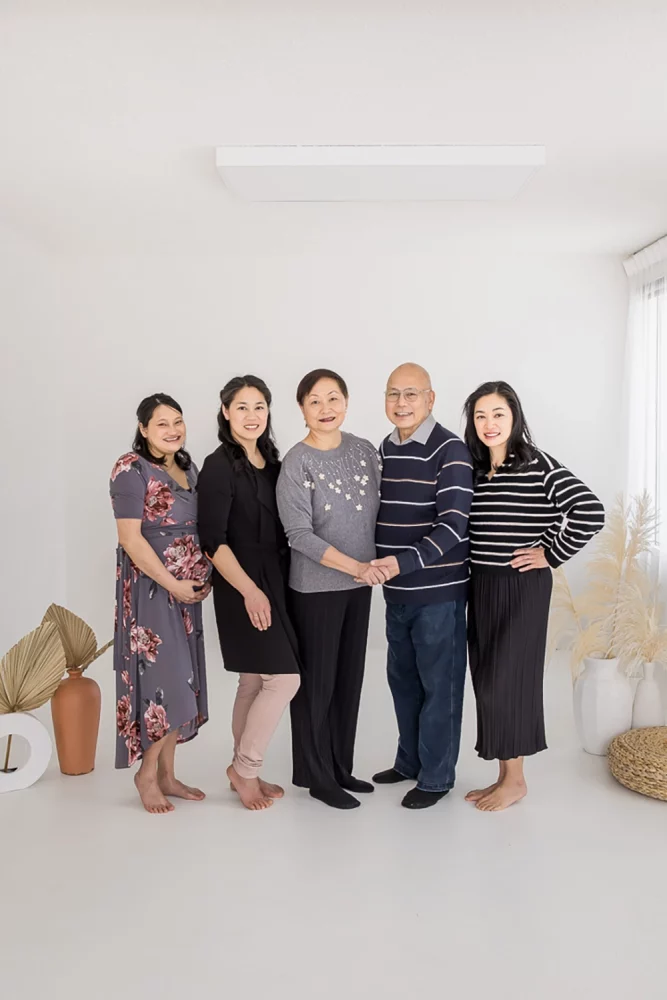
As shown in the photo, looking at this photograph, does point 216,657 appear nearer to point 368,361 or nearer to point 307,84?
point 368,361

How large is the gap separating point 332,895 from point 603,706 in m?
1.67

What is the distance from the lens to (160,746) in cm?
314

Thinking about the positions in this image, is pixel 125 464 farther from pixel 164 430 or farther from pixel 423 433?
pixel 423 433

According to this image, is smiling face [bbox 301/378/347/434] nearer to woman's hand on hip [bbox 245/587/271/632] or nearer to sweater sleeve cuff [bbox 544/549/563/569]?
woman's hand on hip [bbox 245/587/271/632]

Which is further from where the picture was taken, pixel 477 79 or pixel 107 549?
pixel 107 549

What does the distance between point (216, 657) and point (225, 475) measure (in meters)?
2.96

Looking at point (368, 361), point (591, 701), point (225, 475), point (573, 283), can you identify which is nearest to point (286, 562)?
point (225, 475)

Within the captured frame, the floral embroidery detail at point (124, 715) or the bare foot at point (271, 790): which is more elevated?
the floral embroidery detail at point (124, 715)

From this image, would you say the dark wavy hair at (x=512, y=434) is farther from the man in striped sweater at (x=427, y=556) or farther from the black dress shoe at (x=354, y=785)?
the black dress shoe at (x=354, y=785)

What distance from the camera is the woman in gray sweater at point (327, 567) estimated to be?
304cm

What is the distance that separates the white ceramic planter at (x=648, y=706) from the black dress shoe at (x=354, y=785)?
49.4 inches

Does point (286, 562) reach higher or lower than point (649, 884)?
higher

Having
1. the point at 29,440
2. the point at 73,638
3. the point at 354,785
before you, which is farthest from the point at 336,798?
the point at 29,440

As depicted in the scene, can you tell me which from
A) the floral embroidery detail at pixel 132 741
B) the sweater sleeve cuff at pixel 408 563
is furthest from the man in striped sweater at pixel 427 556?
the floral embroidery detail at pixel 132 741
